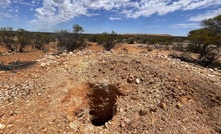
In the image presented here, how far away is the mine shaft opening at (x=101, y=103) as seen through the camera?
6199 millimetres

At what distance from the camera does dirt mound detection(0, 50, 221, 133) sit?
4.63m

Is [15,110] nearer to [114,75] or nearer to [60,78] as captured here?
[60,78]

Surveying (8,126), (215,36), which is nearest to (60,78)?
(8,126)

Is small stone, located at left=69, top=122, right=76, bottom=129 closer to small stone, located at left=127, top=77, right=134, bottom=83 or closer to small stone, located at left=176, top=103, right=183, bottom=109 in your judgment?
small stone, located at left=127, top=77, right=134, bottom=83

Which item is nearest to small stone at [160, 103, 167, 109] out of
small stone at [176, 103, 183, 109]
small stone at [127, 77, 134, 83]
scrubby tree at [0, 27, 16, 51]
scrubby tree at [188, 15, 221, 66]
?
small stone at [176, 103, 183, 109]

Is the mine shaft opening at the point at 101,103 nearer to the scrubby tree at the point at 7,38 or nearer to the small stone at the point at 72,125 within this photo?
the small stone at the point at 72,125

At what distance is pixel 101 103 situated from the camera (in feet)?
21.2

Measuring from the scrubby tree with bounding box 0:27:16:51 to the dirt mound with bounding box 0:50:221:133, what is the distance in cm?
1360

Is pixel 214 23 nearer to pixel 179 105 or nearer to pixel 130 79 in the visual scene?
pixel 130 79

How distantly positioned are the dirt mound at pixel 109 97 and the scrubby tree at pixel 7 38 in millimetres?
13604

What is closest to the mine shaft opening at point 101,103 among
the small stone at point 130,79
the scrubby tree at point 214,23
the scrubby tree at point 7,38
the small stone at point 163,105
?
the small stone at point 130,79

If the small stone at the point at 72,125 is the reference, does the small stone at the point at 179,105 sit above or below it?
above

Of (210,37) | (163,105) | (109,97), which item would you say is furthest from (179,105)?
(210,37)

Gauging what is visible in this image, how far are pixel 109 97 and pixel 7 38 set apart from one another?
53.9 feet
